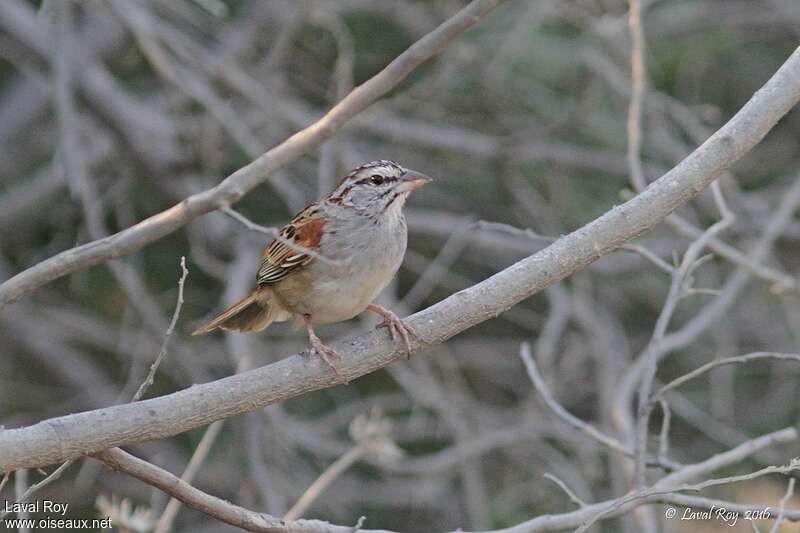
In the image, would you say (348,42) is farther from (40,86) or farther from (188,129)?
(40,86)

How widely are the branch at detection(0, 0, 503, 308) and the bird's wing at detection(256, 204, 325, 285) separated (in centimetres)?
98

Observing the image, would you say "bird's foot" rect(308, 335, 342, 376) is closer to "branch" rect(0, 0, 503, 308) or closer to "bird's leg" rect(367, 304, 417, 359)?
"bird's leg" rect(367, 304, 417, 359)

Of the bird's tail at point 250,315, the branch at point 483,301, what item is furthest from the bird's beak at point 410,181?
the branch at point 483,301

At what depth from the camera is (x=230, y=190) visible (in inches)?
121

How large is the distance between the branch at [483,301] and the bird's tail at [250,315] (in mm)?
1048

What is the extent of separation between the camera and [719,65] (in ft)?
25.4

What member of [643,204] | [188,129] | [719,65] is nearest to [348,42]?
[188,129]

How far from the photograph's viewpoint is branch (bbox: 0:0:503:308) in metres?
3.05

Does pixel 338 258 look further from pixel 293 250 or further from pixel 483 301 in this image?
pixel 483 301

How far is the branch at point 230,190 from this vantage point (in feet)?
10.0

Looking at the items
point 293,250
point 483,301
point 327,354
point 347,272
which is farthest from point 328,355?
point 293,250

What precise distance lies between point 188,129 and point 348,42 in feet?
3.41

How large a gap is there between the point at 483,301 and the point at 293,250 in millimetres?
1202

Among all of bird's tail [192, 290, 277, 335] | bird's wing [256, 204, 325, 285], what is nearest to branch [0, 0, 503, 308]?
bird's wing [256, 204, 325, 285]
